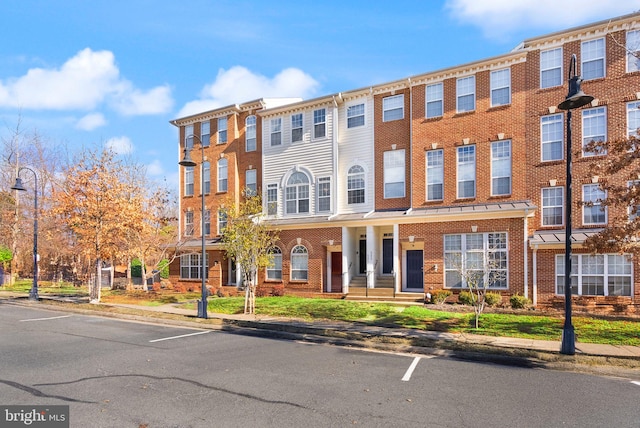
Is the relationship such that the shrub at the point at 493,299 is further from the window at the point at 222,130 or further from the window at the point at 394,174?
the window at the point at 222,130

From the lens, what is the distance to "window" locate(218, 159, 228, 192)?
29250 mm

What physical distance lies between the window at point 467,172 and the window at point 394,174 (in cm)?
306

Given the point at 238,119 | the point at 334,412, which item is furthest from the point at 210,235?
the point at 334,412

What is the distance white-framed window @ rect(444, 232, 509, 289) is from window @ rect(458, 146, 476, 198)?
7.96 feet

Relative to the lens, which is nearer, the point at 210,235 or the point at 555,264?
the point at 555,264

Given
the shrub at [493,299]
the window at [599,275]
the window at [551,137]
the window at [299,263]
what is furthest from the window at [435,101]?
the window at [299,263]

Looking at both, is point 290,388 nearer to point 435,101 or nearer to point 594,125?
point 435,101

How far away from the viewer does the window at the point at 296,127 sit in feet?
85.3

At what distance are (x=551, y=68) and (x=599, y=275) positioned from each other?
965 centimetres

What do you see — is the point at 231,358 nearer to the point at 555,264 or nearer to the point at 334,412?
the point at 334,412

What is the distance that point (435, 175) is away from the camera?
22.0 m

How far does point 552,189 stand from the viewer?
19.7 meters

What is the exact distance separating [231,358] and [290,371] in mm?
1961

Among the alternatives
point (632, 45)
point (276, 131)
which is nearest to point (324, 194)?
point (276, 131)
